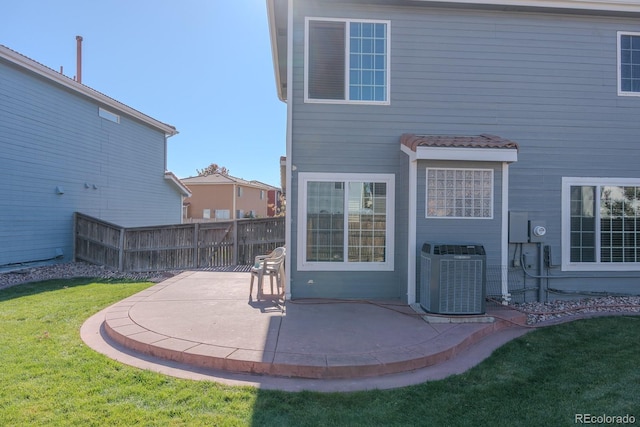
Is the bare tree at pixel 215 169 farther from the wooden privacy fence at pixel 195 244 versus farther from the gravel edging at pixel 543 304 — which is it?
the gravel edging at pixel 543 304

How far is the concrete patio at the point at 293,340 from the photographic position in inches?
140

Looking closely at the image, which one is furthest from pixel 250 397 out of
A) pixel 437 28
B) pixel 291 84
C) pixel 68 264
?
pixel 68 264

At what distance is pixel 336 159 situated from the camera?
20.7 feet

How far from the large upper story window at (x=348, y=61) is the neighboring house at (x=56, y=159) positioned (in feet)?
28.0

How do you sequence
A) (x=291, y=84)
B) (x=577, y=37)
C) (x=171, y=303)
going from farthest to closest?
(x=577, y=37) < (x=291, y=84) < (x=171, y=303)

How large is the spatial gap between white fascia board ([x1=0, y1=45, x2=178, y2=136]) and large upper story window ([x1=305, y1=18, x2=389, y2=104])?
8413 millimetres

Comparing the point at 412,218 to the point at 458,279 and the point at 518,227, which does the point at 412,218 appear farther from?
the point at 518,227

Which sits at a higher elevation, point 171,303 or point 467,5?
point 467,5

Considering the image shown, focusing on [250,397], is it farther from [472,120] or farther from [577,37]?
[577,37]

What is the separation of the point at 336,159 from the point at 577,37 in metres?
4.95

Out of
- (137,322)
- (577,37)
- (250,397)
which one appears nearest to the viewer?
(250,397)

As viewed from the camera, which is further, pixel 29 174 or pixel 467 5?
pixel 29 174

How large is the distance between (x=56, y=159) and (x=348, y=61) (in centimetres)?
974

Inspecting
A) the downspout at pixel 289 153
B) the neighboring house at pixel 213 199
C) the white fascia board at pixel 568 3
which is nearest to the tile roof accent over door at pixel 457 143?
the downspout at pixel 289 153
